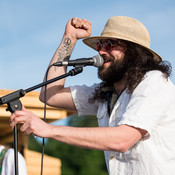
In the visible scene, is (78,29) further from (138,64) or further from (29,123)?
(29,123)

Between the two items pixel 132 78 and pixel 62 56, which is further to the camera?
pixel 62 56

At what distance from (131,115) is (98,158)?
1761 centimetres

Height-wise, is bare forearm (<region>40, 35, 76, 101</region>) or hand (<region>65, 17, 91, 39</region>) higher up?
hand (<region>65, 17, 91, 39</region>)

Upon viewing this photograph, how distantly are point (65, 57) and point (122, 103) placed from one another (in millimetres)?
831

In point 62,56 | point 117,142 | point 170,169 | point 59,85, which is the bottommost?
point 170,169

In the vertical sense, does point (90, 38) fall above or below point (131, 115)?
above

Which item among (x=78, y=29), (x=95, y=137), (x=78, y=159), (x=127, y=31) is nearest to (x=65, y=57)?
(x=78, y=29)

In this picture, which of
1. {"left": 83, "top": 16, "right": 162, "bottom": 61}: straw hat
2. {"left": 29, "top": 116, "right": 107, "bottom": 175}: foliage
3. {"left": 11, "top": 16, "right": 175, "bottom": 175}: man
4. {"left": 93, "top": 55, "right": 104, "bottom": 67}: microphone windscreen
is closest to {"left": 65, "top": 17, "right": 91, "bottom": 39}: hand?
{"left": 11, "top": 16, "right": 175, "bottom": 175}: man

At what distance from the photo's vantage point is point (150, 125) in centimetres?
244

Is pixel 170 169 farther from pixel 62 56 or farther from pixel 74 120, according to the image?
pixel 74 120

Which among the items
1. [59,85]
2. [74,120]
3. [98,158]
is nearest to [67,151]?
[98,158]

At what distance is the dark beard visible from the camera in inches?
113

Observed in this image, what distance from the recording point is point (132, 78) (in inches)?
109

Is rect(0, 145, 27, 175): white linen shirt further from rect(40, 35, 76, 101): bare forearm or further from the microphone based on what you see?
the microphone
